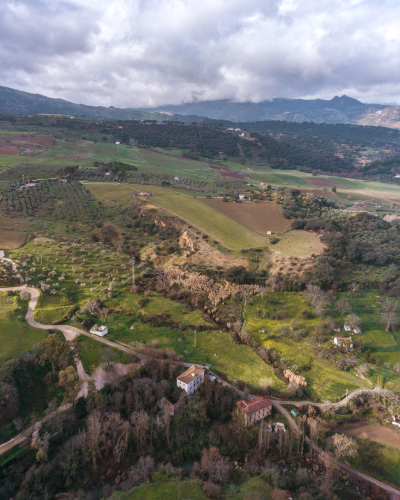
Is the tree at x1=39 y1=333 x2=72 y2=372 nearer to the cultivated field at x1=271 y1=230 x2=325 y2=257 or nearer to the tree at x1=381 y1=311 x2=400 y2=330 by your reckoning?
the cultivated field at x1=271 y1=230 x2=325 y2=257

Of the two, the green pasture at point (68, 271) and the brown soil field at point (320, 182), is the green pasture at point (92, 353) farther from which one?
the brown soil field at point (320, 182)

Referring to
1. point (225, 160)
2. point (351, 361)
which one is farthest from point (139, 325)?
point (225, 160)

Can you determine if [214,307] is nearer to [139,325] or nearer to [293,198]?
[139,325]

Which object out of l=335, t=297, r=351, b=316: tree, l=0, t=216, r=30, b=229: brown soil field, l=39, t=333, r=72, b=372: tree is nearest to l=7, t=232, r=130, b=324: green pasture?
l=39, t=333, r=72, b=372: tree

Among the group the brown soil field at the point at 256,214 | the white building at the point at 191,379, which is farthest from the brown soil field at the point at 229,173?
the white building at the point at 191,379

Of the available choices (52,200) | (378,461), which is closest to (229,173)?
(52,200)

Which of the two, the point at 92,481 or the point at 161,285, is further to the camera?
the point at 161,285

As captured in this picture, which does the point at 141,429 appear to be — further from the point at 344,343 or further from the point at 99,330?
the point at 344,343
